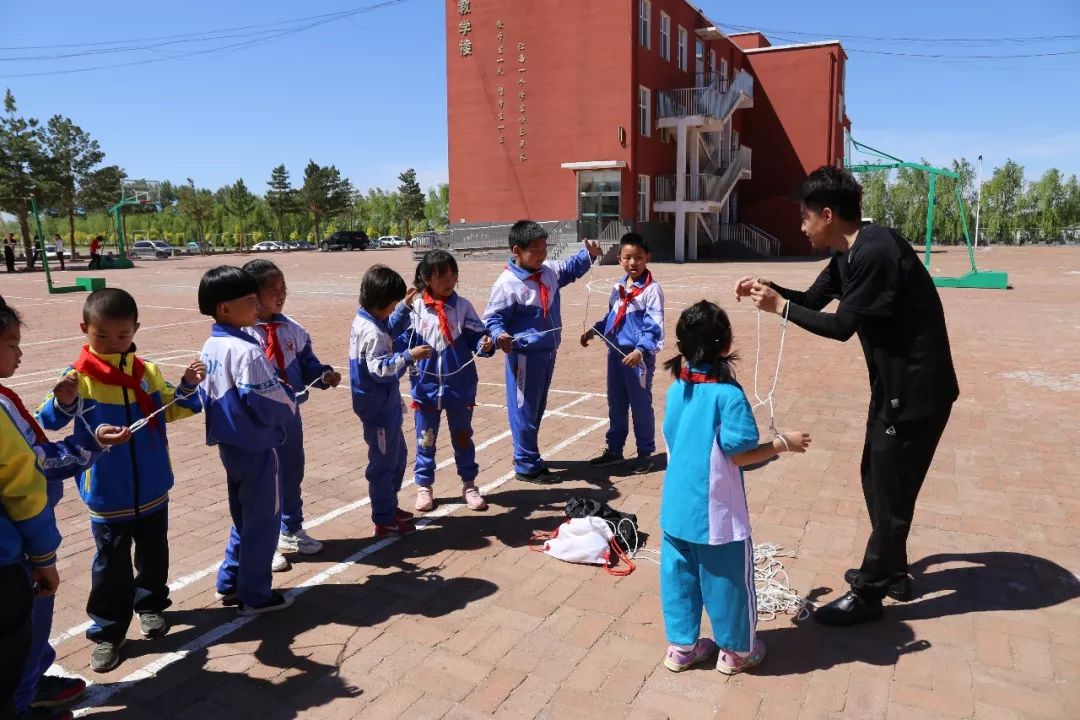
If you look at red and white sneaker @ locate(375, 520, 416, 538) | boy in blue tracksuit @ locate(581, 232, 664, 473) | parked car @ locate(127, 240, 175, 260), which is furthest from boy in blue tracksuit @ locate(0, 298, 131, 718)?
parked car @ locate(127, 240, 175, 260)

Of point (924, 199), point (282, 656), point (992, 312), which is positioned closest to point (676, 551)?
point (282, 656)

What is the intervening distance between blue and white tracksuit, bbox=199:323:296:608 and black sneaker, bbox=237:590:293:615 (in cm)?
4

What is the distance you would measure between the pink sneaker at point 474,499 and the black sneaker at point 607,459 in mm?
1176

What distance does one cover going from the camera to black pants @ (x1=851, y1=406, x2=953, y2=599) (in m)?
3.34

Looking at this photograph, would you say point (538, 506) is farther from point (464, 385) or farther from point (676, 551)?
point (676, 551)

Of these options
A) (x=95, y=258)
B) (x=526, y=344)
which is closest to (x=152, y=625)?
(x=526, y=344)

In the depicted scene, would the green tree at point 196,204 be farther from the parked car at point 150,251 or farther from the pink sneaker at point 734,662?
the pink sneaker at point 734,662

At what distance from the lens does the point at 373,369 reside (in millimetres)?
4293

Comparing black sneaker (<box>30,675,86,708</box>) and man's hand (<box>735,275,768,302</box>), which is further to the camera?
man's hand (<box>735,275,768,302</box>)

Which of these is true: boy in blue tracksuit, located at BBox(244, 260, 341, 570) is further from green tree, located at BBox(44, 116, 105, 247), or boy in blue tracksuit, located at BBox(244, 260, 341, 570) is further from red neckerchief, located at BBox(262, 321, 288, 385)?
green tree, located at BBox(44, 116, 105, 247)

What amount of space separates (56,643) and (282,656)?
111 centimetres

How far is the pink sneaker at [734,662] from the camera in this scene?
305cm

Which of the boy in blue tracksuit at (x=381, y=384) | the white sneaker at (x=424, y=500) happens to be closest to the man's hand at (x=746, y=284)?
the boy in blue tracksuit at (x=381, y=384)

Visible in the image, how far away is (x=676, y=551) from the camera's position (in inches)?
119
